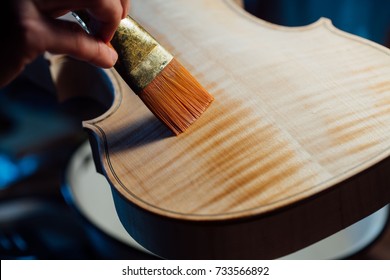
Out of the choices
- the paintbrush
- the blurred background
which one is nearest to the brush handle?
the paintbrush

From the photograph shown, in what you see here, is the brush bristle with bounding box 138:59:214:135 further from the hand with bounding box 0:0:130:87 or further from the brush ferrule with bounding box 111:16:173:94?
the hand with bounding box 0:0:130:87

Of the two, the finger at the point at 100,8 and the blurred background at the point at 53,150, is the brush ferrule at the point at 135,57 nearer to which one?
the finger at the point at 100,8

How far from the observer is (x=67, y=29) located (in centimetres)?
67

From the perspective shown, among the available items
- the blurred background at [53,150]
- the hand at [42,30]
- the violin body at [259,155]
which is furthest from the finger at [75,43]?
the blurred background at [53,150]

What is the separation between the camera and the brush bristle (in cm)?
80

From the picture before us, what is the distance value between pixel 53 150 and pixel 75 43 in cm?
75

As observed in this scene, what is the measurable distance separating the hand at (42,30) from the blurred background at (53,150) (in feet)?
1.31

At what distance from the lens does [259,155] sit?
74 centimetres

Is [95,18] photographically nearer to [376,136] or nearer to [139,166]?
[139,166]

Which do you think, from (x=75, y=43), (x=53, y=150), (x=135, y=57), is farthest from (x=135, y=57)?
(x=53, y=150)

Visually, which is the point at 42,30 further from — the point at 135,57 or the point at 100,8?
the point at 135,57

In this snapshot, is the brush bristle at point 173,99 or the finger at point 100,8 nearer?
the finger at point 100,8

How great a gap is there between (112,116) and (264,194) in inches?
11.2

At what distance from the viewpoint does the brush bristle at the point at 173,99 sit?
2.63 ft
